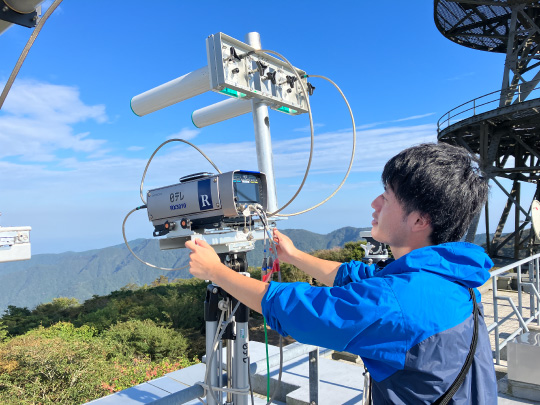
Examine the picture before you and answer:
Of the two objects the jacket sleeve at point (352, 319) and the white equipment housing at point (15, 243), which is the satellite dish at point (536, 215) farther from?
the white equipment housing at point (15, 243)

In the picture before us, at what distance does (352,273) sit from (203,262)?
69 centimetres

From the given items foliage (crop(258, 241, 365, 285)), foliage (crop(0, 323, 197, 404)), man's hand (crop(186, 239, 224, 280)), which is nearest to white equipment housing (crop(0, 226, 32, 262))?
man's hand (crop(186, 239, 224, 280))

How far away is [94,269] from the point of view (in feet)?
445

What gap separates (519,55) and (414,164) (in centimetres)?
2123

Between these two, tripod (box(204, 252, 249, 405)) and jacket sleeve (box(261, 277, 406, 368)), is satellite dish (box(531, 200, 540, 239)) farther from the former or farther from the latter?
jacket sleeve (box(261, 277, 406, 368))

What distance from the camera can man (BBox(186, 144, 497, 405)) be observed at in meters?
0.96

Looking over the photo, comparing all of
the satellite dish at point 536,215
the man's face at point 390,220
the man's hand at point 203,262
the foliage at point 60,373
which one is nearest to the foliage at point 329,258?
the satellite dish at point 536,215

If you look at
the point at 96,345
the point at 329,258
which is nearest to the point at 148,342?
the point at 96,345

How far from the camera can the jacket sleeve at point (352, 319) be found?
0.95 m

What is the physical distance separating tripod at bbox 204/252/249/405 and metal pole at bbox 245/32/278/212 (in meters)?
0.57

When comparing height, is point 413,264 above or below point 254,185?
below

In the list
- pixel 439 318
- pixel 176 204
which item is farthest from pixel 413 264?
pixel 176 204

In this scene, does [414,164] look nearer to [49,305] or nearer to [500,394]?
[500,394]

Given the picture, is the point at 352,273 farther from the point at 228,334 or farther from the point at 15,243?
the point at 15,243
